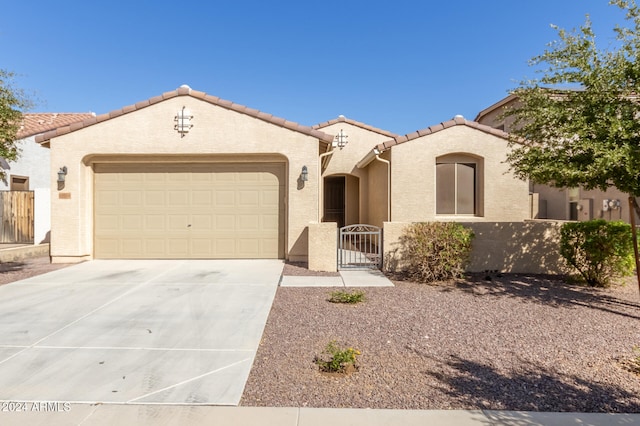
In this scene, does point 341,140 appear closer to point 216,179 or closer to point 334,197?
point 334,197

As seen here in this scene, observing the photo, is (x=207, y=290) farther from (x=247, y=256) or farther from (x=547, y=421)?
(x=547, y=421)

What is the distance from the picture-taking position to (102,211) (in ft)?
33.5

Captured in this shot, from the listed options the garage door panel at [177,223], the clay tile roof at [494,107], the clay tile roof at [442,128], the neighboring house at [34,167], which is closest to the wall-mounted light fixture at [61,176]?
the garage door panel at [177,223]

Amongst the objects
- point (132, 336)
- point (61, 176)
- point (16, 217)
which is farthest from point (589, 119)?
point (16, 217)

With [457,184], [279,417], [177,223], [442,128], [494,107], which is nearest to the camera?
[279,417]

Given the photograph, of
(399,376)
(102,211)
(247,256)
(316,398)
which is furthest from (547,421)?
(102,211)

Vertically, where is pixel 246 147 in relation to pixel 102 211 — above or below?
above

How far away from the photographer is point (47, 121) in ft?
54.8

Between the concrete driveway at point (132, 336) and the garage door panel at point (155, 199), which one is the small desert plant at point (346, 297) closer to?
the concrete driveway at point (132, 336)

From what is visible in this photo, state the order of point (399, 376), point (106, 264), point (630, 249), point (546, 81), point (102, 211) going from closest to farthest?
point (399, 376) → point (546, 81) → point (630, 249) → point (106, 264) → point (102, 211)

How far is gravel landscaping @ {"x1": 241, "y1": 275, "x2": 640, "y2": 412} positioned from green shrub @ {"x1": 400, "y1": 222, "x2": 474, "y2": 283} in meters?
0.84

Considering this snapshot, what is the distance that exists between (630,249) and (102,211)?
500 inches

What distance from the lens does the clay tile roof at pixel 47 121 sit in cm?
1483

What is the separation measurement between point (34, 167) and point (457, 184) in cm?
1701
